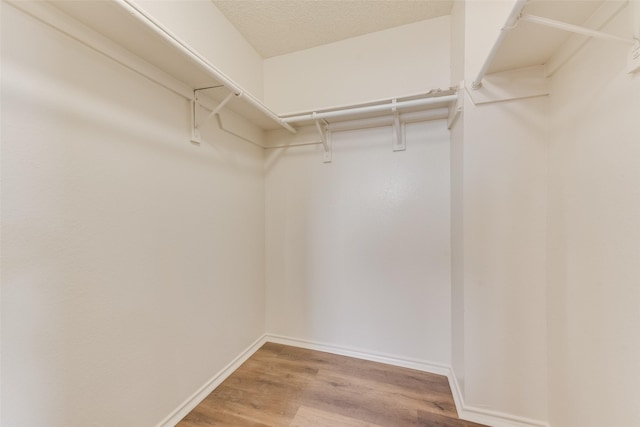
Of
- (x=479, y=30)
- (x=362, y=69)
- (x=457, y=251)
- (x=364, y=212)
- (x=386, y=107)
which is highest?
(x=362, y=69)

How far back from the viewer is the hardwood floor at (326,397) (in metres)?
1.38

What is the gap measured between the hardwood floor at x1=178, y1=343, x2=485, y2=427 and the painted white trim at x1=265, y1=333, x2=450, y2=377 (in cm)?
4

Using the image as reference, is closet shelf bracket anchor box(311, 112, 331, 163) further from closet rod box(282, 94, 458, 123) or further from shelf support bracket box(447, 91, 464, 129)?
shelf support bracket box(447, 91, 464, 129)

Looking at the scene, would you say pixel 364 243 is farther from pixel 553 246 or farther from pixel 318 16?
pixel 318 16

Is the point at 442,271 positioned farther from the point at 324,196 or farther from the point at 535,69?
the point at 535,69

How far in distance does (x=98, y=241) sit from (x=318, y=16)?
197cm

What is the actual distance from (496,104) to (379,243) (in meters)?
1.17

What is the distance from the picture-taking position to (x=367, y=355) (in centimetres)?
196

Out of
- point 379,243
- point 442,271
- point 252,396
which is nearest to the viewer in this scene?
point 252,396

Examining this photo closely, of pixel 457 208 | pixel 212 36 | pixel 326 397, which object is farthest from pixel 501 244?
pixel 212 36

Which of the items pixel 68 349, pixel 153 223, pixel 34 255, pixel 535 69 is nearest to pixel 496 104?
pixel 535 69

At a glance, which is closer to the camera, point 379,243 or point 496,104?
point 496,104

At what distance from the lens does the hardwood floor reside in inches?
54.4

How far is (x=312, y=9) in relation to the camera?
65.4 inches
